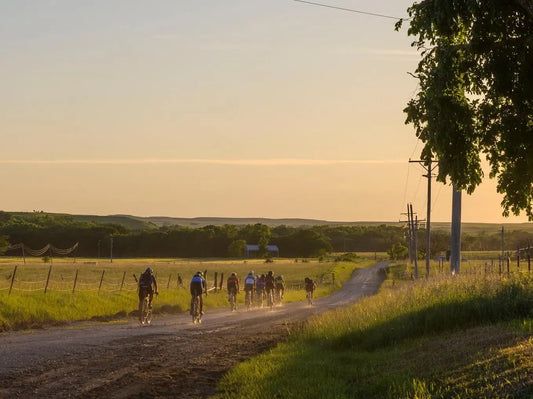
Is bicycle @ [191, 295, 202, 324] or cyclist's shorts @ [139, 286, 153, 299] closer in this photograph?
cyclist's shorts @ [139, 286, 153, 299]

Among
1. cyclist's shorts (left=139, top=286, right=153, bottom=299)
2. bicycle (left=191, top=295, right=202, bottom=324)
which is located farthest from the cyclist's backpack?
bicycle (left=191, top=295, right=202, bottom=324)

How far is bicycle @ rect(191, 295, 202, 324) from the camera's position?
103 feet

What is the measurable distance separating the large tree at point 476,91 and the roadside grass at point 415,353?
104 inches

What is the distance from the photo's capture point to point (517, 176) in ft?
59.8

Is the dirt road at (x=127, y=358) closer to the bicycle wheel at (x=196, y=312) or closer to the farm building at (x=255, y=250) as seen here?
the bicycle wheel at (x=196, y=312)

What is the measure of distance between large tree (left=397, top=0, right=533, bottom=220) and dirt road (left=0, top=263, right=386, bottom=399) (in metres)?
6.25

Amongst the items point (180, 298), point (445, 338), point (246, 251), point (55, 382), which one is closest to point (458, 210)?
point (180, 298)

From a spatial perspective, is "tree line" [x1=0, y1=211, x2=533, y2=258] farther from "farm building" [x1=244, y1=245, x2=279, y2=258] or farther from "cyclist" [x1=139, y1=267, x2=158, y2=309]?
"cyclist" [x1=139, y1=267, x2=158, y2=309]

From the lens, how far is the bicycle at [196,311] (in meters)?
31.5

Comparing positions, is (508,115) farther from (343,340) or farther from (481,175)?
(343,340)

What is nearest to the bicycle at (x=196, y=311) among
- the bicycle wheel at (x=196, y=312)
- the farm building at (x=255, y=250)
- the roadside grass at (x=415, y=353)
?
the bicycle wheel at (x=196, y=312)

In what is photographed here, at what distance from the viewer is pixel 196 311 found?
31625 millimetres

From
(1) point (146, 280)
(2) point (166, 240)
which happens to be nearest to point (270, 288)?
(1) point (146, 280)

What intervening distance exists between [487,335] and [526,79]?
4.92m
